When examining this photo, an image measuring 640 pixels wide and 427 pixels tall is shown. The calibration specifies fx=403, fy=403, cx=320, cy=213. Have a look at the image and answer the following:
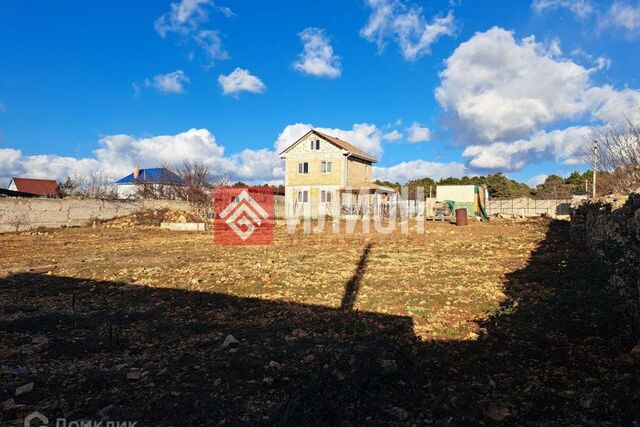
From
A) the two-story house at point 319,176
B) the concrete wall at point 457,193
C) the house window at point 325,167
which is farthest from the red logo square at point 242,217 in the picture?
the concrete wall at point 457,193

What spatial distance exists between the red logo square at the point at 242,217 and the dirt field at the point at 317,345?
8338mm

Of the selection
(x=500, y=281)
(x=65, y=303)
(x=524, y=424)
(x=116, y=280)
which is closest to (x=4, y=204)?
(x=116, y=280)

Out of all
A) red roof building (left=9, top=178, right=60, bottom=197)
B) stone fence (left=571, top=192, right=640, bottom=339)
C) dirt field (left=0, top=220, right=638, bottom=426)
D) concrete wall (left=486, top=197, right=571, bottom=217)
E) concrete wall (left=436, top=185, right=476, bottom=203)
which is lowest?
dirt field (left=0, top=220, right=638, bottom=426)

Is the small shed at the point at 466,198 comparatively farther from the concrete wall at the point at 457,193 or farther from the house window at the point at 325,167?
the house window at the point at 325,167

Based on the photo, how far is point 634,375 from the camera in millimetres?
3506

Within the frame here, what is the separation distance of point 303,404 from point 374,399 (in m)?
0.58

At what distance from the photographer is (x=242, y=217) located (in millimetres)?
26500

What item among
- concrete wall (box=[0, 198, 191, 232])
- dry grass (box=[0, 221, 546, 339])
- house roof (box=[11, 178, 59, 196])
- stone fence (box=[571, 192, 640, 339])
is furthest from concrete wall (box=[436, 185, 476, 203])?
house roof (box=[11, 178, 59, 196])

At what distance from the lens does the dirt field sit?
330cm

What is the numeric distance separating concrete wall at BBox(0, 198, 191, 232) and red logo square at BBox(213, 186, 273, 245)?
469cm

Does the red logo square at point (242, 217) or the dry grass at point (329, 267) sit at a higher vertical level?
the red logo square at point (242, 217)

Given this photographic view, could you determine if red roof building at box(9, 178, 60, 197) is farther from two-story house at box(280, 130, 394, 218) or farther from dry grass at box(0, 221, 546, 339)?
dry grass at box(0, 221, 546, 339)

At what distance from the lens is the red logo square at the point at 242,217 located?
62.1 ft

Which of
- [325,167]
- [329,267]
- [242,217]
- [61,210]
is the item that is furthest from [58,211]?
[329,267]
